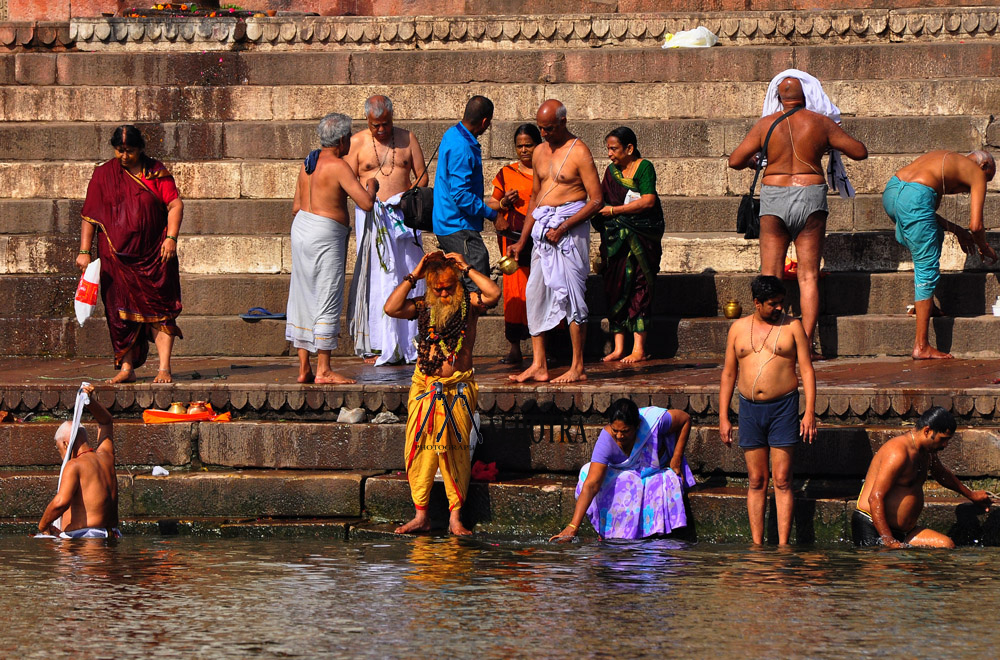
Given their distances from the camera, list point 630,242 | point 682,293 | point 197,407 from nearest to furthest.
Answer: point 197,407, point 630,242, point 682,293

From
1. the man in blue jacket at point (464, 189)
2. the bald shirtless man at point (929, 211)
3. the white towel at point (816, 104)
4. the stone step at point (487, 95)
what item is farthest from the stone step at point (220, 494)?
the stone step at point (487, 95)

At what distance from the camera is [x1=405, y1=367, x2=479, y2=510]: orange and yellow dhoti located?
312 inches

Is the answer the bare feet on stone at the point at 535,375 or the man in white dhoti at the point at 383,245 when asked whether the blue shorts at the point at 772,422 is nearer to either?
the bare feet on stone at the point at 535,375

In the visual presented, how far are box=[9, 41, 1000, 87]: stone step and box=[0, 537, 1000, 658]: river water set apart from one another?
20.1ft

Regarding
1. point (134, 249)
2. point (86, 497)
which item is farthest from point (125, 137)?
point (86, 497)

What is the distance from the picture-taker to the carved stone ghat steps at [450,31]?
514 inches

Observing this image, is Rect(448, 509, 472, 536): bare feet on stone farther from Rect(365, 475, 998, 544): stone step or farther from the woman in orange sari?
the woman in orange sari

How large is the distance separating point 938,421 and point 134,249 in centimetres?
507

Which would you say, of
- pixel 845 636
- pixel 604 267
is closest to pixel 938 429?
pixel 845 636

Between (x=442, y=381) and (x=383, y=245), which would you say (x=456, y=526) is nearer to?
(x=442, y=381)

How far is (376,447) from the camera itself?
27.5ft

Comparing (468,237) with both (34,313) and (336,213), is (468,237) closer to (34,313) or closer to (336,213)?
(336,213)

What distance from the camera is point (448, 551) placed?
743 centimetres

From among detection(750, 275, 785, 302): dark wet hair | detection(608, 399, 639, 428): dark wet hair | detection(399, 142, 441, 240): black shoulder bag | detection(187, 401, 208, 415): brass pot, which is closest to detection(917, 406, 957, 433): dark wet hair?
detection(750, 275, 785, 302): dark wet hair
